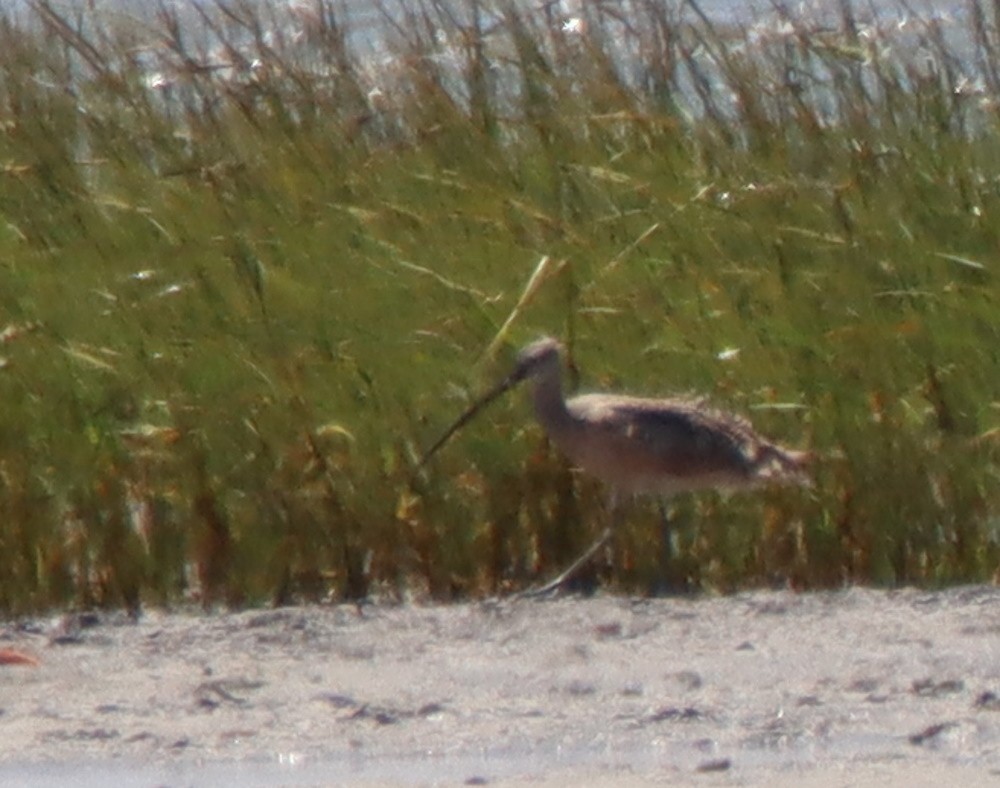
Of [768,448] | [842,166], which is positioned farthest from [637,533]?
[842,166]

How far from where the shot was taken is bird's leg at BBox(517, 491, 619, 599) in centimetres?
682

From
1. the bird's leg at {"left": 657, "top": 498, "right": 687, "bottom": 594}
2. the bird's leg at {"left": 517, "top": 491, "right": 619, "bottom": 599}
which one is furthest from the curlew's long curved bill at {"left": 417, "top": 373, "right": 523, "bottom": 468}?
the bird's leg at {"left": 657, "top": 498, "right": 687, "bottom": 594}

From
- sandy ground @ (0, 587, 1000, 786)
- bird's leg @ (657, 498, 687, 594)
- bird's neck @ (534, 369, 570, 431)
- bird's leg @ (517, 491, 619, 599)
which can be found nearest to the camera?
sandy ground @ (0, 587, 1000, 786)

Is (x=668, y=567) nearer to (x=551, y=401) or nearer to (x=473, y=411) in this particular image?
(x=551, y=401)

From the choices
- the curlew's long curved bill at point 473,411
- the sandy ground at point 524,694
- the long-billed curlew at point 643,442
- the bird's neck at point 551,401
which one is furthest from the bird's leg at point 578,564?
the curlew's long curved bill at point 473,411

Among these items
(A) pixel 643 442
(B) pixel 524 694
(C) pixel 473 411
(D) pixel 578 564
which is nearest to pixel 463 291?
(C) pixel 473 411

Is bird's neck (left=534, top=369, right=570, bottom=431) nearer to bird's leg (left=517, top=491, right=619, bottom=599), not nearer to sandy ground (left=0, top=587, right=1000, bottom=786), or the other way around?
bird's leg (left=517, top=491, right=619, bottom=599)

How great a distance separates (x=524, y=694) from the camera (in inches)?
222

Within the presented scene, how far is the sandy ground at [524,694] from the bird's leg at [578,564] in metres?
0.15

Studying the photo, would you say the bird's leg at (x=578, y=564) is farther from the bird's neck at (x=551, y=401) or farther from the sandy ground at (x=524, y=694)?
the bird's neck at (x=551, y=401)

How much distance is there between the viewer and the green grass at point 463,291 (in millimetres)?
6984

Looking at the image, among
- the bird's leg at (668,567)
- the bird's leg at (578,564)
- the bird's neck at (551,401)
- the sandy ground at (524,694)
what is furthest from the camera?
the bird's neck at (551,401)

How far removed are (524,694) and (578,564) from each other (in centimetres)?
126

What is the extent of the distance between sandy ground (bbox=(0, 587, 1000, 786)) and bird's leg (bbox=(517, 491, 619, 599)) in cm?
15
